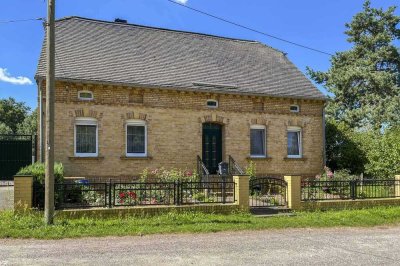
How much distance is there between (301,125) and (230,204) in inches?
370

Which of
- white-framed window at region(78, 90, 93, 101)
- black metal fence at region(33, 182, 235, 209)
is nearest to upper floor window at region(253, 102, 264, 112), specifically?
white-framed window at region(78, 90, 93, 101)

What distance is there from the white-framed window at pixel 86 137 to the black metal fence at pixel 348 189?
322 inches

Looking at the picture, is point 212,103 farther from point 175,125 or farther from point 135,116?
point 135,116

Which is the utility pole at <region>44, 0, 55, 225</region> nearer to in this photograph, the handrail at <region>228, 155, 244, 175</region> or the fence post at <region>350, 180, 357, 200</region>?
the fence post at <region>350, 180, 357, 200</region>

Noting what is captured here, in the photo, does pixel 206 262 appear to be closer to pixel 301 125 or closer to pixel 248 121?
pixel 248 121

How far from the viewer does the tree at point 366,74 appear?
103ft

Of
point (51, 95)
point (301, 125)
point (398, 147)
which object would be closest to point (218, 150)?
point (301, 125)

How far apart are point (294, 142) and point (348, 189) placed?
6262 millimetres

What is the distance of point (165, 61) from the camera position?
1950 centimetres

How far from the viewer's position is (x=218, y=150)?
62.4 feet

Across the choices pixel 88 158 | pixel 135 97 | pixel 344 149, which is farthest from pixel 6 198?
pixel 344 149

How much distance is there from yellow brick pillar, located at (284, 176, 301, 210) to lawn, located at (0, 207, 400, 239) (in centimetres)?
44

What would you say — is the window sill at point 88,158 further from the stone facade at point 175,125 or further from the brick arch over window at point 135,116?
the brick arch over window at point 135,116

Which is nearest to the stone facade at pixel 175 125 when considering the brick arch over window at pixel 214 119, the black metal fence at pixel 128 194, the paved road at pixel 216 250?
the brick arch over window at pixel 214 119
